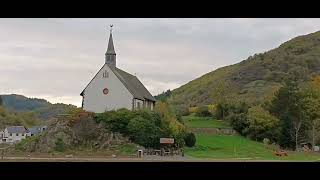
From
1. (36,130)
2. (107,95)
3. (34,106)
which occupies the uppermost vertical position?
(107,95)

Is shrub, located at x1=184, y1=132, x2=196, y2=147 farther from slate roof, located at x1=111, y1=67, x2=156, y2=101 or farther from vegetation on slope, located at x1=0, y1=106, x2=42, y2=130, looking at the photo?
slate roof, located at x1=111, y1=67, x2=156, y2=101

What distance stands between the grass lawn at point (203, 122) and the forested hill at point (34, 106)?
9229 mm

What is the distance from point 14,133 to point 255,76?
40.4 m

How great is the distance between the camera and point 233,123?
3562cm

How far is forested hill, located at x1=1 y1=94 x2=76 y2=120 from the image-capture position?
88.7ft

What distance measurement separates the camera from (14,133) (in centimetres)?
3092

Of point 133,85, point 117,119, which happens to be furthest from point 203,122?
point 117,119

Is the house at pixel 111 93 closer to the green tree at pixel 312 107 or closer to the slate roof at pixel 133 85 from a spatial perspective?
the slate roof at pixel 133 85

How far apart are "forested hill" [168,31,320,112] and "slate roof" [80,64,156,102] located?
381cm

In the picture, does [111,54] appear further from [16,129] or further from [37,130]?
[16,129]

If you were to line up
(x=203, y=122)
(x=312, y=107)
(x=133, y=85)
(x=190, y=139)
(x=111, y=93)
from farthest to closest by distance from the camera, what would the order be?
(x=133, y=85), (x=111, y=93), (x=203, y=122), (x=312, y=107), (x=190, y=139)

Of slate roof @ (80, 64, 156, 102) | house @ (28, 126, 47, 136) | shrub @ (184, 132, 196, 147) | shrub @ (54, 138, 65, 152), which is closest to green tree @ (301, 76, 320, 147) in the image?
shrub @ (184, 132, 196, 147)

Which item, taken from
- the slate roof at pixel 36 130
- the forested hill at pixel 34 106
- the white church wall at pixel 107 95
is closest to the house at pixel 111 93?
the white church wall at pixel 107 95
